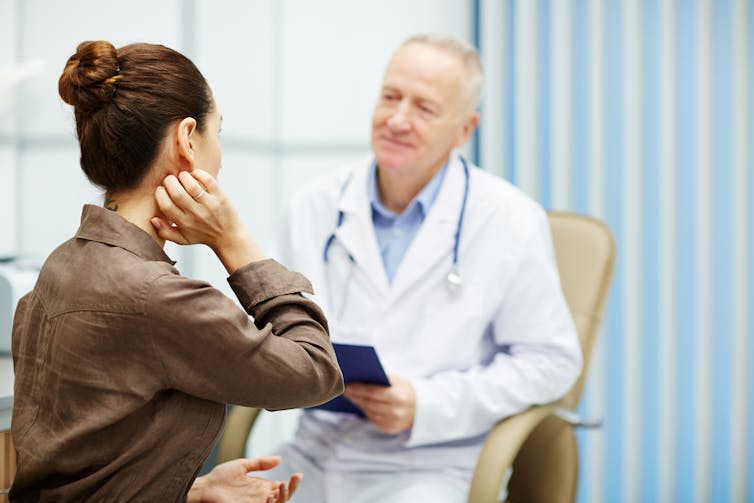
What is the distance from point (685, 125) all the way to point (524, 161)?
1.65 feet

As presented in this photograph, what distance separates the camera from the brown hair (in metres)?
1.01

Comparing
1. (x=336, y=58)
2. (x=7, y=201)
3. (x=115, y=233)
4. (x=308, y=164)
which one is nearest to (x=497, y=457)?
(x=115, y=233)

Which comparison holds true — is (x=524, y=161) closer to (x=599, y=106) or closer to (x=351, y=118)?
(x=599, y=106)

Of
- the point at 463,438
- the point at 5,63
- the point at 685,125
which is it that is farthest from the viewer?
the point at 685,125

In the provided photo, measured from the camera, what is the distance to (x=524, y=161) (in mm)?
2697

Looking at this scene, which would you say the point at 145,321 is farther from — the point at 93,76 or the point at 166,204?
the point at 93,76

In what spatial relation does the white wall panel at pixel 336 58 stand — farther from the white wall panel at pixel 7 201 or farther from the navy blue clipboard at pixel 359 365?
the navy blue clipboard at pixel 359 365

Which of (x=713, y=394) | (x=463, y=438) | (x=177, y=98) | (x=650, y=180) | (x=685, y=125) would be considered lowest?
(x=713, y=394)

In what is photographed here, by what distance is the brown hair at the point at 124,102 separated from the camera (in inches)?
39.8

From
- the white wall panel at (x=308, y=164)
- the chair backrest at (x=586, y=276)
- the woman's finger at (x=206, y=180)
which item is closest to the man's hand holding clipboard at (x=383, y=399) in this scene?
the chair backrest at (x=586, y=276)

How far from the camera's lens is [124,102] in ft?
3.31

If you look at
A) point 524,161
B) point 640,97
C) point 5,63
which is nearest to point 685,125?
point 640,97

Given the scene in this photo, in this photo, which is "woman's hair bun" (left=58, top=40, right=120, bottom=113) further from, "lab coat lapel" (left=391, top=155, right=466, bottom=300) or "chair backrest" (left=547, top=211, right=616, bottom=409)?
"chair backrest" (left=547, top=211, right=616, bottom=409)

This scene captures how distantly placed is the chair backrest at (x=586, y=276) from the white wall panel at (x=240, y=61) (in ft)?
3.77
